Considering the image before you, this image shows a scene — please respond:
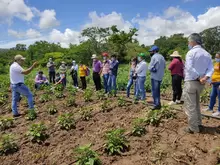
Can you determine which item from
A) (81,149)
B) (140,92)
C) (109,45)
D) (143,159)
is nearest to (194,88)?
(143,159)

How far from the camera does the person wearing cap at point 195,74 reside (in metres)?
4.82

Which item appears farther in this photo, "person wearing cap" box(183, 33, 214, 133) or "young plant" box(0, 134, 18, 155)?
"young plant" box(0, 134, 18, 155)

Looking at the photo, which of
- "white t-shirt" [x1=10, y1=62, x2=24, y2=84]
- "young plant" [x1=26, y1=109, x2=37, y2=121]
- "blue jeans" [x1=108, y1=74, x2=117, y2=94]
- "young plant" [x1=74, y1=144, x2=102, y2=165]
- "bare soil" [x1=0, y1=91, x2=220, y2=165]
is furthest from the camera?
"blue jeans" [x1=108, y1=74, x2=117, y2=94]

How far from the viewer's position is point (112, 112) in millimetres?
7492

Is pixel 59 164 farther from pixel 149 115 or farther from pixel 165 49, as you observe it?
pixel 165 49

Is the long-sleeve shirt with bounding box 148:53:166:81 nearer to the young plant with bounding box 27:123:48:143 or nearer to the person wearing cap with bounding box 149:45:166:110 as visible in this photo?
the person wearing cap with bounding box 149:45:166:110

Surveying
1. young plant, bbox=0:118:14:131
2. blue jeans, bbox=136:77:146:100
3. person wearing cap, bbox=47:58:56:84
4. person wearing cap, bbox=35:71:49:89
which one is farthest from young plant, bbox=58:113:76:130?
person wearing cap, bbox=47:58:56:84

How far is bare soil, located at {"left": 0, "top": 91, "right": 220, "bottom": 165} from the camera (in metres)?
4.36

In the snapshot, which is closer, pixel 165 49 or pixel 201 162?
pixel 201 162

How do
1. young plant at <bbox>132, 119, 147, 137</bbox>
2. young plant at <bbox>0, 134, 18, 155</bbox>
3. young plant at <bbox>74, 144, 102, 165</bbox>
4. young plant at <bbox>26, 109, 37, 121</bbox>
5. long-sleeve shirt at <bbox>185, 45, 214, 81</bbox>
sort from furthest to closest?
young plant at <bbox>26, 109, 37, 121</bbox> < young plant at <bbox>132, 119, 147, 137</bbox> < young plant at <bbox>0, 134, 18, 155</bbox> < long-sleeve shirt at <bbox>185, 45, 214, 81</bbox> < young plant at <bbox>74, 144, 102, 165</bbox>

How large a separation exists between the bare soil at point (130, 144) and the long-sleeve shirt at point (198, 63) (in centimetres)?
134

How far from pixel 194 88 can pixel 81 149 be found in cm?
256

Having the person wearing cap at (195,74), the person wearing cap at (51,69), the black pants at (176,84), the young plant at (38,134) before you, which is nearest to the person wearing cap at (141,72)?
the black pants at (176,84)

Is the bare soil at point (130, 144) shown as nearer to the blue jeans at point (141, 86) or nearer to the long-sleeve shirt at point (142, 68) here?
the blue jeans at point (141, 86)
